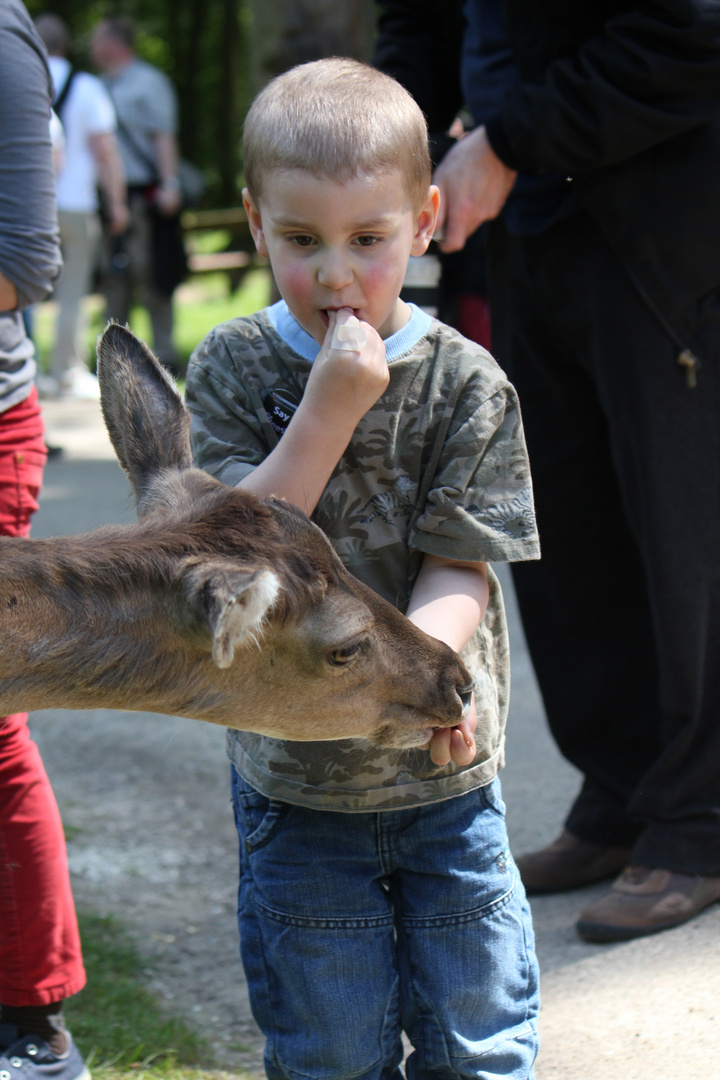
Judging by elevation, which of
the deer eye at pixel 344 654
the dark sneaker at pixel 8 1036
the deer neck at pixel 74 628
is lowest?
the dark sneaker at pixel 8 1036

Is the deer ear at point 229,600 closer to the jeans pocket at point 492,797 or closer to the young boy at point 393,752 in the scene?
the young boy at point 393,752

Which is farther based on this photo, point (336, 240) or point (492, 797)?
point (492, 797)

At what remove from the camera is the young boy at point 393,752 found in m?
2.54

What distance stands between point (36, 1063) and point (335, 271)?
6.91ft

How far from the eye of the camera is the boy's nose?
241cm

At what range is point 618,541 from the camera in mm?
4113

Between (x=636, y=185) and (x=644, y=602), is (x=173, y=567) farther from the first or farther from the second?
(x=644, y=602)

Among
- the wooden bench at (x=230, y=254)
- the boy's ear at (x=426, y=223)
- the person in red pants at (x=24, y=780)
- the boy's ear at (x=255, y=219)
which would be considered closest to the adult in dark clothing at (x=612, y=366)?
the boy's ear at (x=426, y=223)


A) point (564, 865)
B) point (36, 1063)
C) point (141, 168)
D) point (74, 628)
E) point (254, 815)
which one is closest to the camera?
point (74, 628)

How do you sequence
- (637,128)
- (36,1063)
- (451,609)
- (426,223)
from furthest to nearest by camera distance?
(637,128)
(36,1063)
(426,223)
(451,609)

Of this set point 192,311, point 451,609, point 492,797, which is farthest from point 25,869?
point 192,311

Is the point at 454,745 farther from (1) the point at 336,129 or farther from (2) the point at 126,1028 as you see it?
(2) the point at 126,1028

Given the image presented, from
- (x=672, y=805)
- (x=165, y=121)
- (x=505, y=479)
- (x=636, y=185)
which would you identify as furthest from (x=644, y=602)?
(x=165, y=121)

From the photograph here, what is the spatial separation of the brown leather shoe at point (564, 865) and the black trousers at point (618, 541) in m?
0.05
